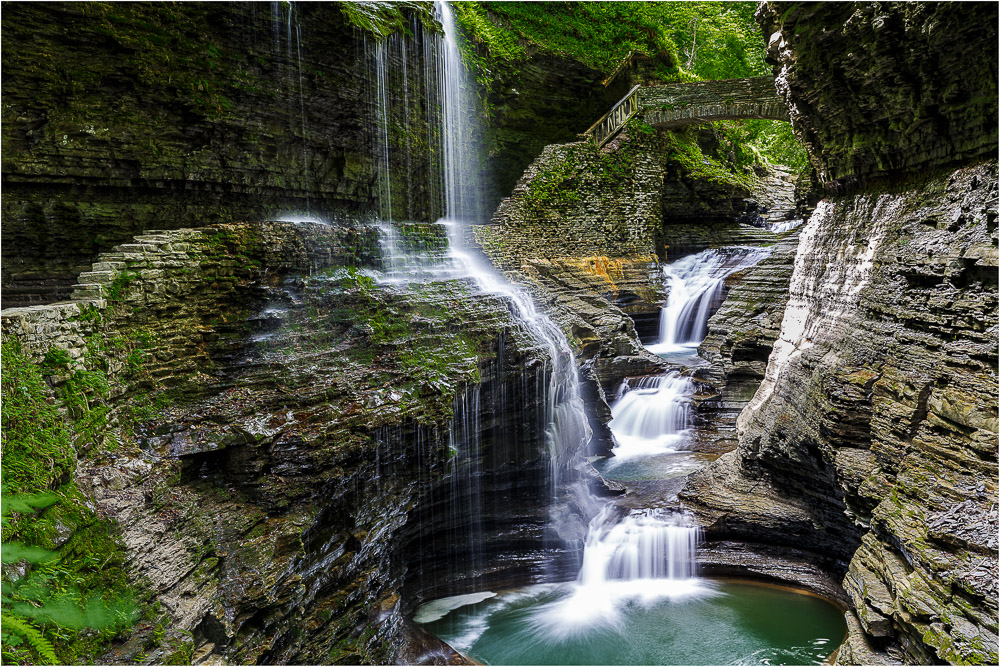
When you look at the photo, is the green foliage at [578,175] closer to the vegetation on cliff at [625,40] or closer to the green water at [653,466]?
the vegetation on cliff at [625,40]

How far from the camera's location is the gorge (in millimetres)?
4551

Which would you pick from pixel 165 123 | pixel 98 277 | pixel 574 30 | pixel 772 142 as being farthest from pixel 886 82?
pixel 772 142

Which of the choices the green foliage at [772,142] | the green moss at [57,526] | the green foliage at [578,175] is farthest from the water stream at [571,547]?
the green foliage at [772,142]

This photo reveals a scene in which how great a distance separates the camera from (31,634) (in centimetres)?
289

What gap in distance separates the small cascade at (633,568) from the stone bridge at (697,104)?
11720 mm

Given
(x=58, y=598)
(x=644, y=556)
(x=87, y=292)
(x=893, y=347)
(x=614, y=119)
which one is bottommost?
(x=644, y=556)

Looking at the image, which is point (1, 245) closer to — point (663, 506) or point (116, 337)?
point (116, 337)

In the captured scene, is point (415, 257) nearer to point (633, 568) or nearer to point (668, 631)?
point (633, 568)

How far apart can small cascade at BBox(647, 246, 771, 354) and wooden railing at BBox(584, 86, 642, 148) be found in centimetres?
449

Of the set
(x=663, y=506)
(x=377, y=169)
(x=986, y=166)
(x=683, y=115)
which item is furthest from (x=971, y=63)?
(x=683, y=115)

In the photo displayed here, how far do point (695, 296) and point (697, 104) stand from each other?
5459 millimetres

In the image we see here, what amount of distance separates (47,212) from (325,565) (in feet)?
22.2

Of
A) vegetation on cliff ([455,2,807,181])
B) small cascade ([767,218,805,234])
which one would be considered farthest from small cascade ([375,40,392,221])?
small cascade ([767,218,805,234])

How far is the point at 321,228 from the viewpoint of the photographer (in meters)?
7.54
